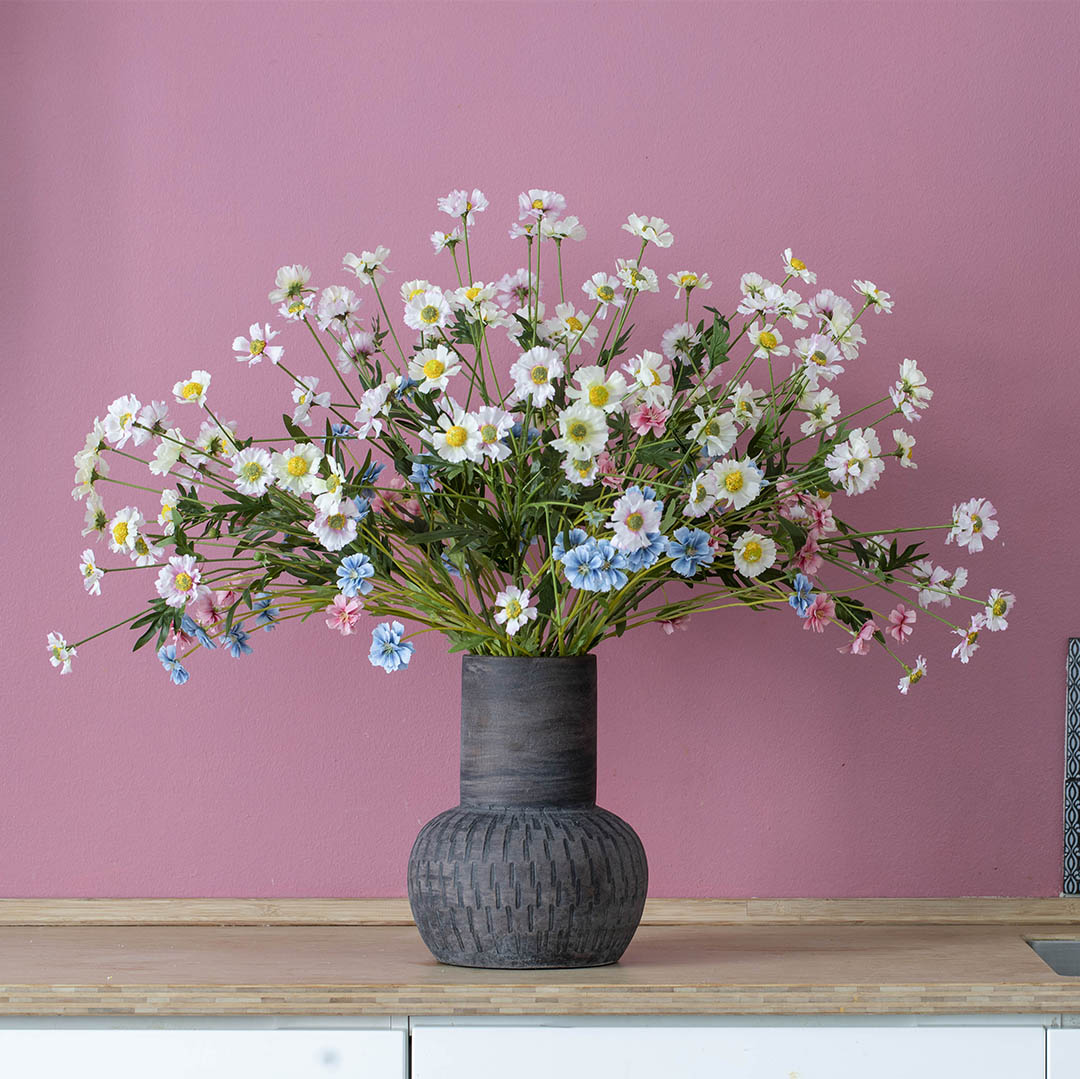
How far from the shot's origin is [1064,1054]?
44.4 inches

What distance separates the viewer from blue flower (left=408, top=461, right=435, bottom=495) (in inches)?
47.0

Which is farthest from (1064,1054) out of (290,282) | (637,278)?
(290,282)

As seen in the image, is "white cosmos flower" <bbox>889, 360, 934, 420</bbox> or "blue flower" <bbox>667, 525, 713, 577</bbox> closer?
"blue flower" <bbox>667, 525, 713, 577</bbox>

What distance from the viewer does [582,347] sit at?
1.48 m

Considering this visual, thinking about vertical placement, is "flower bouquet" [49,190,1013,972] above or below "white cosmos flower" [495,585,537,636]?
above

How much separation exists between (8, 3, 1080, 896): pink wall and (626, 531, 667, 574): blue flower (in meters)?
0.44

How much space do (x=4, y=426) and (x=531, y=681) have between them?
78cm

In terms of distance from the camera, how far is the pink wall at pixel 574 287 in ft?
5.02

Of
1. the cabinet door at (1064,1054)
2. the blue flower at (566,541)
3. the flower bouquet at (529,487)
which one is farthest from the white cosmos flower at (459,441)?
the cabinet door at (1064,1054)

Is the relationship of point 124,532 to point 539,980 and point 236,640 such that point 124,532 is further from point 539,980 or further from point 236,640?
point 539,980

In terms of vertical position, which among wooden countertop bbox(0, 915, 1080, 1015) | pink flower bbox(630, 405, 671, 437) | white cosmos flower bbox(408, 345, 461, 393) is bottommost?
wooden countertop bbox(0, 915, 1080, 1015)

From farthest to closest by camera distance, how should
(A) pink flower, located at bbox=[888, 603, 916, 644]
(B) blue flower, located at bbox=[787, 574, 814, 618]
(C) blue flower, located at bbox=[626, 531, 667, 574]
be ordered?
(A) pink flower, located at bbox=[888, 603, 916, 644]
(B) blue flower, located at bbox=[787, 574, 814, 618]
(C) blue flower, located at bbox=[626, 531, 667, 574]

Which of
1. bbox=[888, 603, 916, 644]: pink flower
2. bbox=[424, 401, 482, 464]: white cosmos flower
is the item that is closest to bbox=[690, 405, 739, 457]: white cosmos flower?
bbox=[424, 401, 482, 464]: white cosmos flower

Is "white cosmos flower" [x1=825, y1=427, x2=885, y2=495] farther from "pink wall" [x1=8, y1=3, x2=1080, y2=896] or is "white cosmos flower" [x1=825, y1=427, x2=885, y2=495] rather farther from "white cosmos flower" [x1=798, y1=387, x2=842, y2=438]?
"pink wall" [x1=8, y1=3, x2=1080, y2=896]
